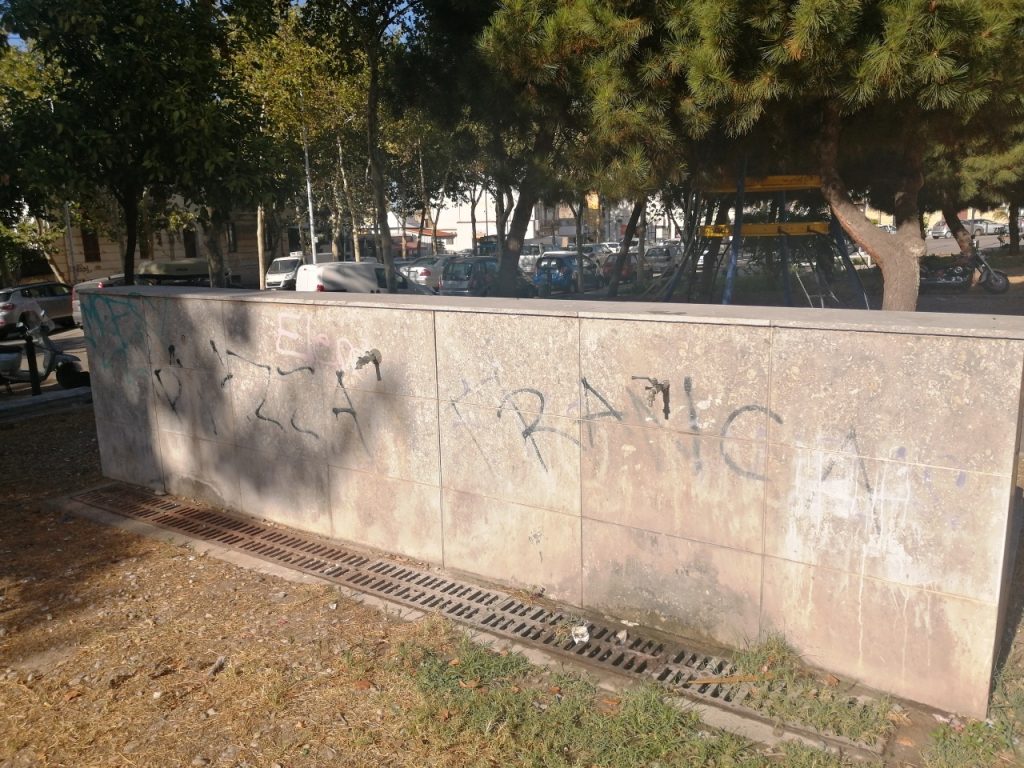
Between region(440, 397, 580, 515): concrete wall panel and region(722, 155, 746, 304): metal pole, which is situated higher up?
region(722, 155, 746, 304): metal pole

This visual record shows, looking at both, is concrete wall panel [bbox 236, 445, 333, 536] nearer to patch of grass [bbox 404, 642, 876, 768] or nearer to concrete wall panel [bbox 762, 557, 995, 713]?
patch of grass [bbox 404, 642, 876, 768]

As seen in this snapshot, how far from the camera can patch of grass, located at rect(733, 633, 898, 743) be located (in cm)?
356

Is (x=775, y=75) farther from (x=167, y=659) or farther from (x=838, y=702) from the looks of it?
(x=167, y=659)

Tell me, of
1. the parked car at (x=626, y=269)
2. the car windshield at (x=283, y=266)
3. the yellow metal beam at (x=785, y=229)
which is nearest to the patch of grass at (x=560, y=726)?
the yellow metal beam at (x=785, y=229)

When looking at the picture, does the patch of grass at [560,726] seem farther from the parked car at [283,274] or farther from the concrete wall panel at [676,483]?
the parked car at [283,274]

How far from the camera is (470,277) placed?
25562mm

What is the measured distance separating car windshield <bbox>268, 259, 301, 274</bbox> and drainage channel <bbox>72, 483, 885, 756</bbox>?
25670mm

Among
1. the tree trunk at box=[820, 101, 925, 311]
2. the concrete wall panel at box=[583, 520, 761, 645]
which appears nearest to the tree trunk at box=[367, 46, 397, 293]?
the tree trunk at box=[820, 101, 925, 311]

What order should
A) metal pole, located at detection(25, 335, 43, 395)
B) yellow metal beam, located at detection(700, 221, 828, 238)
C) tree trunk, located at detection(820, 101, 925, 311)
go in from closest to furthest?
tree trunk, located at detection(820, 101, 925, 311) → metal pole, located at detection(25, 335, 43, 395) → yellow metal beam, located at detection(700, 221, 828, 238)

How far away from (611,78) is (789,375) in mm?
7440

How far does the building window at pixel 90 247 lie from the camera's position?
3709 centimetres

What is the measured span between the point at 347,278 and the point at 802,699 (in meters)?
19.2

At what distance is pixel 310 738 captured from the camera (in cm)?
363

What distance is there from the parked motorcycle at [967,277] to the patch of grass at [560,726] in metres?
25.1
